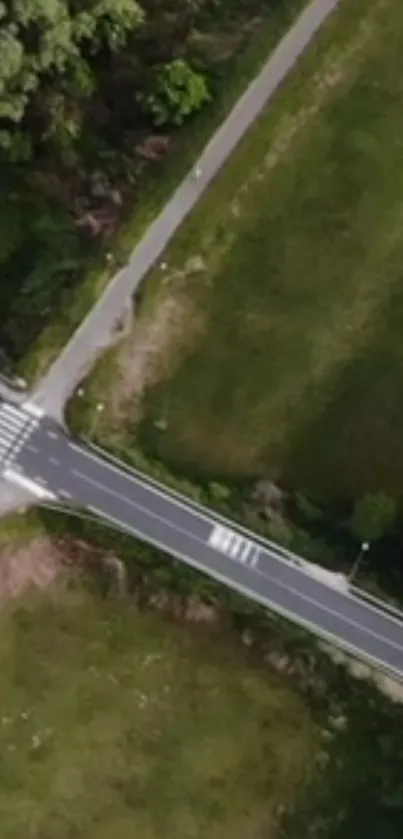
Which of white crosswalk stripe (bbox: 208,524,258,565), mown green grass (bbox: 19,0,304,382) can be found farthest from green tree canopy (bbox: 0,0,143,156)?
white crosswalk stripe (bbox: 208,524,258,565)

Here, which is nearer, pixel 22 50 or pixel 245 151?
pixel 22 50

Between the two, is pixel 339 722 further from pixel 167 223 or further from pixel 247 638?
pixel 167 223

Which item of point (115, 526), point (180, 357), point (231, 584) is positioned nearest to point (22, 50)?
point (180, 357)

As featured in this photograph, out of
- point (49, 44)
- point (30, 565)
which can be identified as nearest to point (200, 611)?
point (30, 565)

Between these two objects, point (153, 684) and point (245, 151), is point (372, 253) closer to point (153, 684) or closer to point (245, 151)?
point (245, 151)

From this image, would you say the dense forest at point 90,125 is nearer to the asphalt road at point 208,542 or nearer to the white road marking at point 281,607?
the asphalt road at point 208,542

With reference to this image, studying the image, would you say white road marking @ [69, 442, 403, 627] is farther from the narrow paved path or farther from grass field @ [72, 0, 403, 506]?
the narrow paved path
